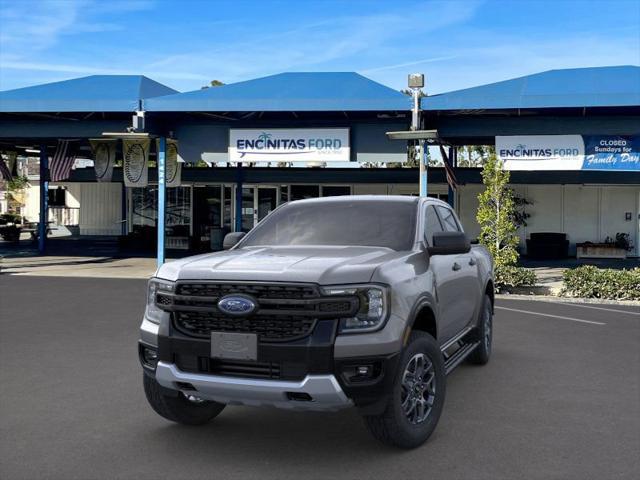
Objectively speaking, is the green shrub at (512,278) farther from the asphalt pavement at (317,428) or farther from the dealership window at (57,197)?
the dealership window at (57,197)

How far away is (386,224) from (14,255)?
22737mm

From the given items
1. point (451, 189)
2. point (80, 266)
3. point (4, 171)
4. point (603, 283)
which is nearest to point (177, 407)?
point (603, 283)

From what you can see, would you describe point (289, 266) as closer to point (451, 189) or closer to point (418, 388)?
point (418, 388)

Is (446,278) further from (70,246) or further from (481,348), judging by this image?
(70,246)

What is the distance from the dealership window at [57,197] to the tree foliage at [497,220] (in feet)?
91.2

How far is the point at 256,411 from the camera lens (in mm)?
5598

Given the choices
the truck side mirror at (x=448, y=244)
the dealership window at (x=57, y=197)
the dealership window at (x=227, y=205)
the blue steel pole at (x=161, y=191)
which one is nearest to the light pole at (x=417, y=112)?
the blue steel pole at (x=161, y=191)

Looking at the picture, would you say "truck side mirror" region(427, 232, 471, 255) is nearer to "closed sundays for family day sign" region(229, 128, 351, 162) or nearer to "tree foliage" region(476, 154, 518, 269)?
"tree foliage" region(476, 154, 518, 269)

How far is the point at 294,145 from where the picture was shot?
19.1 m

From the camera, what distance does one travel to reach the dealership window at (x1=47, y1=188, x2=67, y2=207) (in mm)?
36375

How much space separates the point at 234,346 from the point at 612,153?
1648 cm

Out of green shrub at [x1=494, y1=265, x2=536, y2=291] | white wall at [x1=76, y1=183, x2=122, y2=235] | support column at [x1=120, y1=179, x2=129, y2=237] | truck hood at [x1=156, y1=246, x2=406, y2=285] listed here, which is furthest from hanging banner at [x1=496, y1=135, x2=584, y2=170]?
white wall at [x1=76, y1=183, x2=122, y2=235]

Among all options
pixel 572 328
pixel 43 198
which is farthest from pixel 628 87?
pixel 43 198

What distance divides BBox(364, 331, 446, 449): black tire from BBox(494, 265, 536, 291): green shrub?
1041cm
